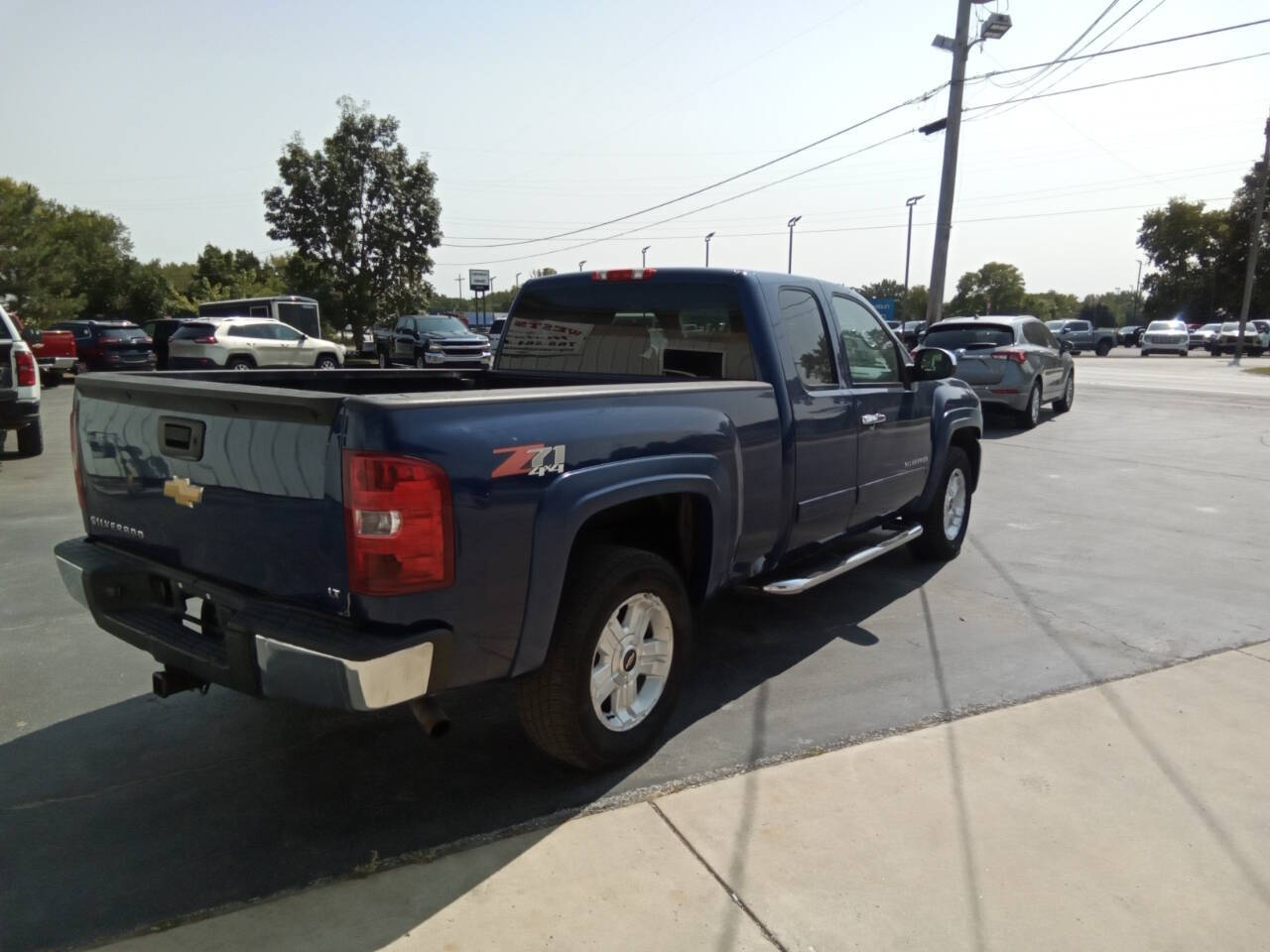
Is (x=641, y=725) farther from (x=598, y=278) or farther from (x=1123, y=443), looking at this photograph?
(x=1123, y=443)

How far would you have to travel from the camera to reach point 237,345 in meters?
20.6

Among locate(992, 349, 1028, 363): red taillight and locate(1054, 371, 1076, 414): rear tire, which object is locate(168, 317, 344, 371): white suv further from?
locate(1054, 371, 1076, 414): rear tire

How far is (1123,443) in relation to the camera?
483 inches

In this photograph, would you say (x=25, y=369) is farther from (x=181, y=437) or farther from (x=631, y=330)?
(x=181, y=437)

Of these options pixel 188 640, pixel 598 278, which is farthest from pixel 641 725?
pixel 598 278

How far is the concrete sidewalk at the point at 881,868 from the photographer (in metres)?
2.45

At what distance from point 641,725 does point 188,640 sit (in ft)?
5.29

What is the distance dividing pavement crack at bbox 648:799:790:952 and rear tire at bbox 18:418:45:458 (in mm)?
10266

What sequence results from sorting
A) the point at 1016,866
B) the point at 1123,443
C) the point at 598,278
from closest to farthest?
1. the point at 1016,866
2. the point at 598,278
3. the point at 1123,443

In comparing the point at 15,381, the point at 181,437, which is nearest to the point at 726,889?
the point at 181,437

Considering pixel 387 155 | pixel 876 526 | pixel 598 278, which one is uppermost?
pixel 387 155

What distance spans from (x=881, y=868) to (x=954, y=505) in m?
4.11

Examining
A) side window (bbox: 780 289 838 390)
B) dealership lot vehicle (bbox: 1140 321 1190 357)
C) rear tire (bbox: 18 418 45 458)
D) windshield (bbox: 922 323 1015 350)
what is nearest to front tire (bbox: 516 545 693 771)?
side window (bbox: 780 289 838 390)

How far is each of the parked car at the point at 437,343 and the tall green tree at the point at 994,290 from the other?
97707 mm
